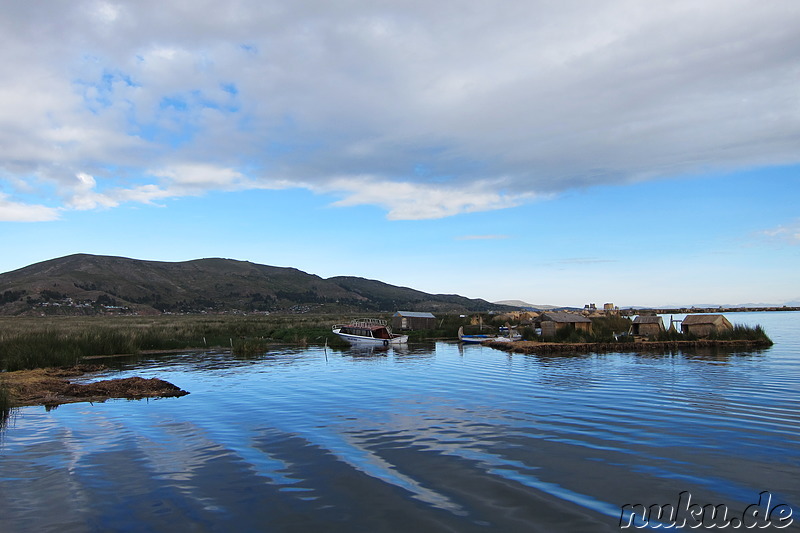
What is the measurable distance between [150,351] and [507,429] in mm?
38027

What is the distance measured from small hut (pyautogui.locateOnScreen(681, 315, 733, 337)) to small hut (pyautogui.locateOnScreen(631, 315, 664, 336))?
9.63ft

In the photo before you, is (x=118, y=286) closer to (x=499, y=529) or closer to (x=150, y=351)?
(x=150, y=351)

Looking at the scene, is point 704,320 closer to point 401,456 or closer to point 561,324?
point 561,324

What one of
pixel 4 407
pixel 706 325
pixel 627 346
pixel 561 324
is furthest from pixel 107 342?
pixel 706 325

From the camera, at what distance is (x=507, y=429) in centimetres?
1478

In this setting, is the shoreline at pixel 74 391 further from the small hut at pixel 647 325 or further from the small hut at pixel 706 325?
the small hut at pixel 647 325

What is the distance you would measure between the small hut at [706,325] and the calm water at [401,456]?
26736 mm

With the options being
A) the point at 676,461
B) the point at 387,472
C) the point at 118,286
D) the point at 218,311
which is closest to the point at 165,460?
the point at 387,472

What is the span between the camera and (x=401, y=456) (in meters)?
12.2

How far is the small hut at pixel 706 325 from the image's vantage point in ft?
156

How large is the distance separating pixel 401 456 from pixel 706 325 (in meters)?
45.9

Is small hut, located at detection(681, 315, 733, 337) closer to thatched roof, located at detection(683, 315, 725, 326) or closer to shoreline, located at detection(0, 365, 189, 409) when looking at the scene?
thatched roof, located at detection(683, 315, 725, 326)

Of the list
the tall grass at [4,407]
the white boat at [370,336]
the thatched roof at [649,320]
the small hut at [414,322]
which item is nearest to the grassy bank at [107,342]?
the white boat at [370,336]

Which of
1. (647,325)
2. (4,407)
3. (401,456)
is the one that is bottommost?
(401,456)
